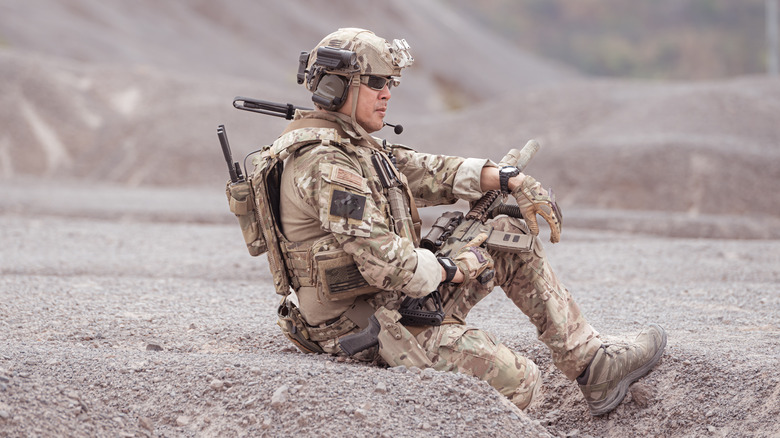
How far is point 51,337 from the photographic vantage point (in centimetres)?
569

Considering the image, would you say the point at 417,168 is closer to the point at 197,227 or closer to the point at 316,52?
the point at 316,52

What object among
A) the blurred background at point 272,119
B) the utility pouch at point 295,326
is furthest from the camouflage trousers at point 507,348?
the blurred background at point 272,119

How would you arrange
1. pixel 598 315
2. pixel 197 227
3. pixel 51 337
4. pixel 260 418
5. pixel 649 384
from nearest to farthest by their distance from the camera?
1. pixel 260 418
2. pixel 649 384
3. pixel 51 337
4. pixel 598 315
5. pixel 197 227

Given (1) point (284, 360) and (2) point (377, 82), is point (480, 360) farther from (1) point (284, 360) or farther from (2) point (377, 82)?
(2) point (377, 82)

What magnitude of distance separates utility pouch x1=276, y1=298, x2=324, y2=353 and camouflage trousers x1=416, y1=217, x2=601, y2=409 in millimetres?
700

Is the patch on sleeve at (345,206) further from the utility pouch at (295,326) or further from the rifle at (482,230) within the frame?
the utility pouch at (295,326)

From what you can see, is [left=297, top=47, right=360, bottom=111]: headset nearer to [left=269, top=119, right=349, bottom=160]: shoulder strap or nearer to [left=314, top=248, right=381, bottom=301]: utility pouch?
[left=269, top=119, right=349, bottom=160]: shoulder strap

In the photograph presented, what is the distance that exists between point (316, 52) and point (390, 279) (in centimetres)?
126

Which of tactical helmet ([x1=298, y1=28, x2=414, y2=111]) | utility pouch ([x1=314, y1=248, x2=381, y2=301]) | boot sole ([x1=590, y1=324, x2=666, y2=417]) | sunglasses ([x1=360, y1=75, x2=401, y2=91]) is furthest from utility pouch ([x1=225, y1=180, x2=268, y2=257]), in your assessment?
boot sole ([x1=590, y1=324, x2=666, y2=417])

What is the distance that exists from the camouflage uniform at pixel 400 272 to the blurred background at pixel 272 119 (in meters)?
10.3

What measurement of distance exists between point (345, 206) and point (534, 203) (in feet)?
3.38

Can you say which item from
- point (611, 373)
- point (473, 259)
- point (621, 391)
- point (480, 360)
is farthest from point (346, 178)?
point (621, 391)

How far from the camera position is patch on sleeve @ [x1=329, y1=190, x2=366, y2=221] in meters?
4.13

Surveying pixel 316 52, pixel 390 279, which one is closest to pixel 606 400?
pixel 390 279
